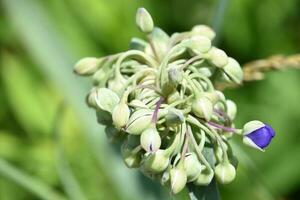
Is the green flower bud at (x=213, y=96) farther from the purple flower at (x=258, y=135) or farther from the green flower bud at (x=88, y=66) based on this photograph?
the green flower bud at (x=88, y=66)

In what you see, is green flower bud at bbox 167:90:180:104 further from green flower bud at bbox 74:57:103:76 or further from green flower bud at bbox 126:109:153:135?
green flower bud at bbox 74:57:103:76

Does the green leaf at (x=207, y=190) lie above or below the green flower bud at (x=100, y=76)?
below

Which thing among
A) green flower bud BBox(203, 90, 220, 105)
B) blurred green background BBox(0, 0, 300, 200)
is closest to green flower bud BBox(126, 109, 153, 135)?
green flower bud BBox(203, 90, 220, 105)

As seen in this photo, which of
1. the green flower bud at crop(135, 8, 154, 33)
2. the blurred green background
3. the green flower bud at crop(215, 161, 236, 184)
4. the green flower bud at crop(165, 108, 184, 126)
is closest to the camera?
the green flower bud at crop(165, 108, 184, 126)

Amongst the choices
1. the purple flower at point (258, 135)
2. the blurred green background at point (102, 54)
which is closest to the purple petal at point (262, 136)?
the purple flower at point (258, 135)

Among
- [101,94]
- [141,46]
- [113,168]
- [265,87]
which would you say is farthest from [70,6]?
[101,94]

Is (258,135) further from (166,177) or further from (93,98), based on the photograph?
(93,98)

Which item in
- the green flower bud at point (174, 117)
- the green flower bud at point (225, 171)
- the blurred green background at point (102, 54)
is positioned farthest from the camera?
the blurred green background at point (102, 54)

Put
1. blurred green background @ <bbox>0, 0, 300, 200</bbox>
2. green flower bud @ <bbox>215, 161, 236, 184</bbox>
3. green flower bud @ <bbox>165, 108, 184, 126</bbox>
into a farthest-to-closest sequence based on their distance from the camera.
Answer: blurred green background @ <bbox>0, 0, 300, 200</bbox>
green flower bud @ <bbox>215, 161, 236, 184</bbox>
green flower bud @ <bbox>165, 108, 184, 126</bbox>

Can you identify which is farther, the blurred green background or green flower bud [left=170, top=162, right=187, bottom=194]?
the blurred green background
